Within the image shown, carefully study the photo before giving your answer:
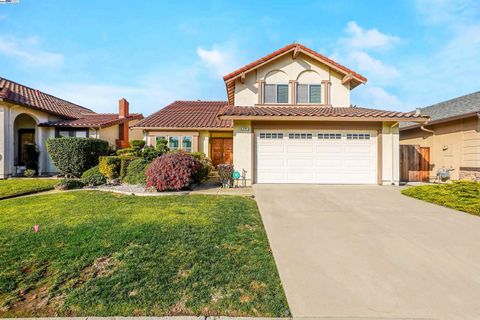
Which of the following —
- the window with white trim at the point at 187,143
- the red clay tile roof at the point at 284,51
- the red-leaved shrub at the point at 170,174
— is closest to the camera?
the red-leaved shrub at the point at 170,174

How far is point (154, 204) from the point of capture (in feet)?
23.4

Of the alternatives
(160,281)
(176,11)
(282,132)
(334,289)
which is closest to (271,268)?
(334,289)

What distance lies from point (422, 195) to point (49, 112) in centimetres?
2107

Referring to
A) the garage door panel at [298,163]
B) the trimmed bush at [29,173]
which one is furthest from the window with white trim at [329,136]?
the trimmed bush at [29,173]

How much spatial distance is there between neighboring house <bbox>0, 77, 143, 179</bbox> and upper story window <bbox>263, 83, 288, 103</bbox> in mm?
11380

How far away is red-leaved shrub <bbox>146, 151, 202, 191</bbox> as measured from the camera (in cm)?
902

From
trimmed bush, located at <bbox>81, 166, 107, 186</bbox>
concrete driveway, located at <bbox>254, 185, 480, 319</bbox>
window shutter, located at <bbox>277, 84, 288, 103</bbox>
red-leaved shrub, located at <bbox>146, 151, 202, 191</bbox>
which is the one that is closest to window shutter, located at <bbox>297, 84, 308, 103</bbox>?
window shutter, located at <bbox>277, 84, 288, 103</bbox>

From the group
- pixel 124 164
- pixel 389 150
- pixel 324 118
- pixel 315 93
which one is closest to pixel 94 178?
pixel 124 164

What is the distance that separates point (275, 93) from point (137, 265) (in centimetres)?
1124

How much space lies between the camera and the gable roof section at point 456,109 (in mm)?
11844

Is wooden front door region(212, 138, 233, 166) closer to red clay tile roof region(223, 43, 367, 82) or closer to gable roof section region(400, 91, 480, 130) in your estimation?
red clay tile roof region(223, 43, 367, 82)

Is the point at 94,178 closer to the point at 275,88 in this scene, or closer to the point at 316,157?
the point at 275,88

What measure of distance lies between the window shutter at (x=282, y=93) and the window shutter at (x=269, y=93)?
276mm

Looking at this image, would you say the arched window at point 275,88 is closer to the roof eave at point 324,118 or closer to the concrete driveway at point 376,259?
the roof eave at point 324,118
